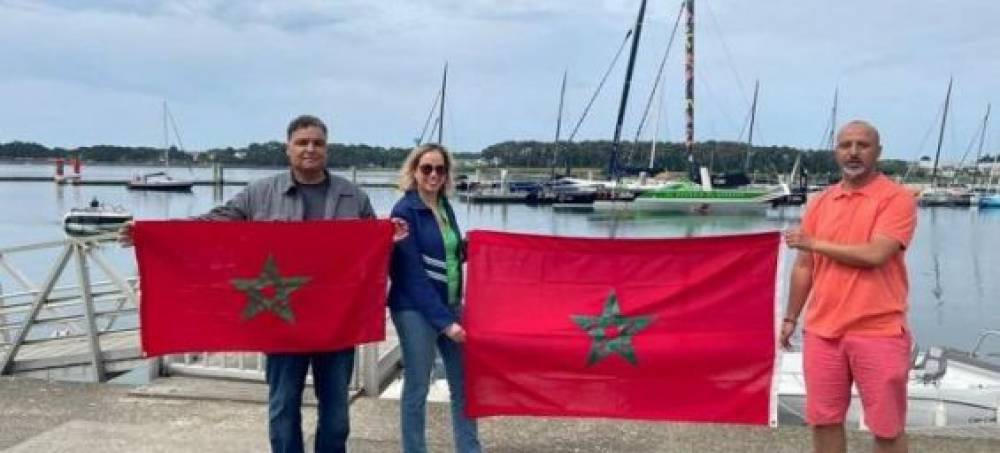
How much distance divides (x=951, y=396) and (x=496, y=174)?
112 m

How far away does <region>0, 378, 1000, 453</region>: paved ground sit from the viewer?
5906mm

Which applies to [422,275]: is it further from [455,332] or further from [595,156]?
[595,156]

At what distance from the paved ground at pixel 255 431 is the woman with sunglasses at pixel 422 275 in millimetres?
1022

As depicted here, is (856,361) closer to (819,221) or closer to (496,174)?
(819,221)

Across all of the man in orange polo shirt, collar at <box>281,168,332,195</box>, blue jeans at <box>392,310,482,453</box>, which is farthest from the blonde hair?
the man in orange polo shirt

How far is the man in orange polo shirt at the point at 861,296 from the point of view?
14.0 ft

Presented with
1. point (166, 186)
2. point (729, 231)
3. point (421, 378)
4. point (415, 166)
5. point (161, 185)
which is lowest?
point (166, 186)

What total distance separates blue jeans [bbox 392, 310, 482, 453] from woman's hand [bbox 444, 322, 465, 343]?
0.29ft

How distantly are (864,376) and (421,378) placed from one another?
2.22 meters

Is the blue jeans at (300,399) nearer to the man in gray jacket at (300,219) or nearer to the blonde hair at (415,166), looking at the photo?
the man in gray jacket at (300,219)

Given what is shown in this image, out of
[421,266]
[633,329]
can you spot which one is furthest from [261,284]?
[633,329]

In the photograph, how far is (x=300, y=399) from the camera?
4887 mm

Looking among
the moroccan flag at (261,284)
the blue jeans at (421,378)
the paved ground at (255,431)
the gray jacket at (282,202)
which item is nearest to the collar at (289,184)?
the gray jacket at (282,202)

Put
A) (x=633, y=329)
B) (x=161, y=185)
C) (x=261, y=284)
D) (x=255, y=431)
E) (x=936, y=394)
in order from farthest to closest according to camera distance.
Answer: (x=161, y=185)
(x=936, y=394)
(x=255, y=431)
(x=633, y=329)
(x=261, y=284)
